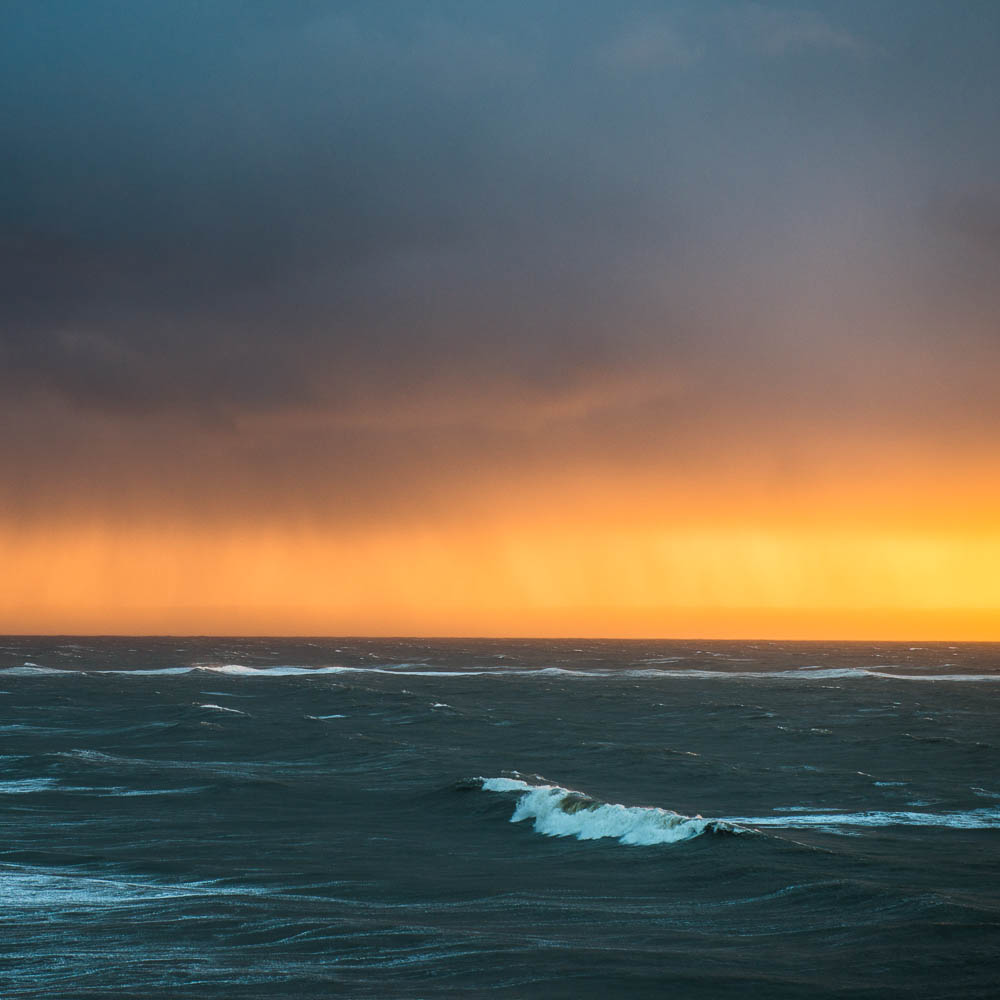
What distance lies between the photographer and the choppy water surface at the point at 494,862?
1830cm

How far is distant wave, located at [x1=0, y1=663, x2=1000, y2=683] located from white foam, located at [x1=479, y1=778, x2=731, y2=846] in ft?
342

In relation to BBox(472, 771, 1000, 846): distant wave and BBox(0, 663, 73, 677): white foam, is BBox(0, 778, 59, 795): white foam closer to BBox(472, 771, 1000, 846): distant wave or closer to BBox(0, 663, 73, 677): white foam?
BBox(472, 771, 1000, 846): distant wave

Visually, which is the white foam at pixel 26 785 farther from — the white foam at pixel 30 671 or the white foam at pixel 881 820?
the white foam at pixel 30 671

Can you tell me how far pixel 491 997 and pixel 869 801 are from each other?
85.8ft

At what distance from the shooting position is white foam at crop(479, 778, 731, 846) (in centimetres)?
3067

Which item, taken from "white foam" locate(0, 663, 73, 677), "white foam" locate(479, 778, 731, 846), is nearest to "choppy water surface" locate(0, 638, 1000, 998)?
"white foam" locate(479, 778, 731, 846)

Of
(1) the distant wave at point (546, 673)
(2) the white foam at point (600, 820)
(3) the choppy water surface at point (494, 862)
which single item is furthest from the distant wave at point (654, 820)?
(1) the distant wave at point (546, 673)

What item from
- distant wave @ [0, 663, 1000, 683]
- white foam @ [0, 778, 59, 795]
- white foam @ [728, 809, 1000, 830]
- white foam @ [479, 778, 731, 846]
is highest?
white foam @ [479, 778, 731, 846]

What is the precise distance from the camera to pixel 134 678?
128 meters

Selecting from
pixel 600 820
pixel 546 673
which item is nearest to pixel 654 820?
pixel 600 820

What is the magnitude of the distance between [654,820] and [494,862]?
18.9 ft

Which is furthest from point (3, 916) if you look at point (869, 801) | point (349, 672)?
point (349, 672)

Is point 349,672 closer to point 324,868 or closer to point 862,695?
point 862,695

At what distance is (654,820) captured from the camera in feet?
104
